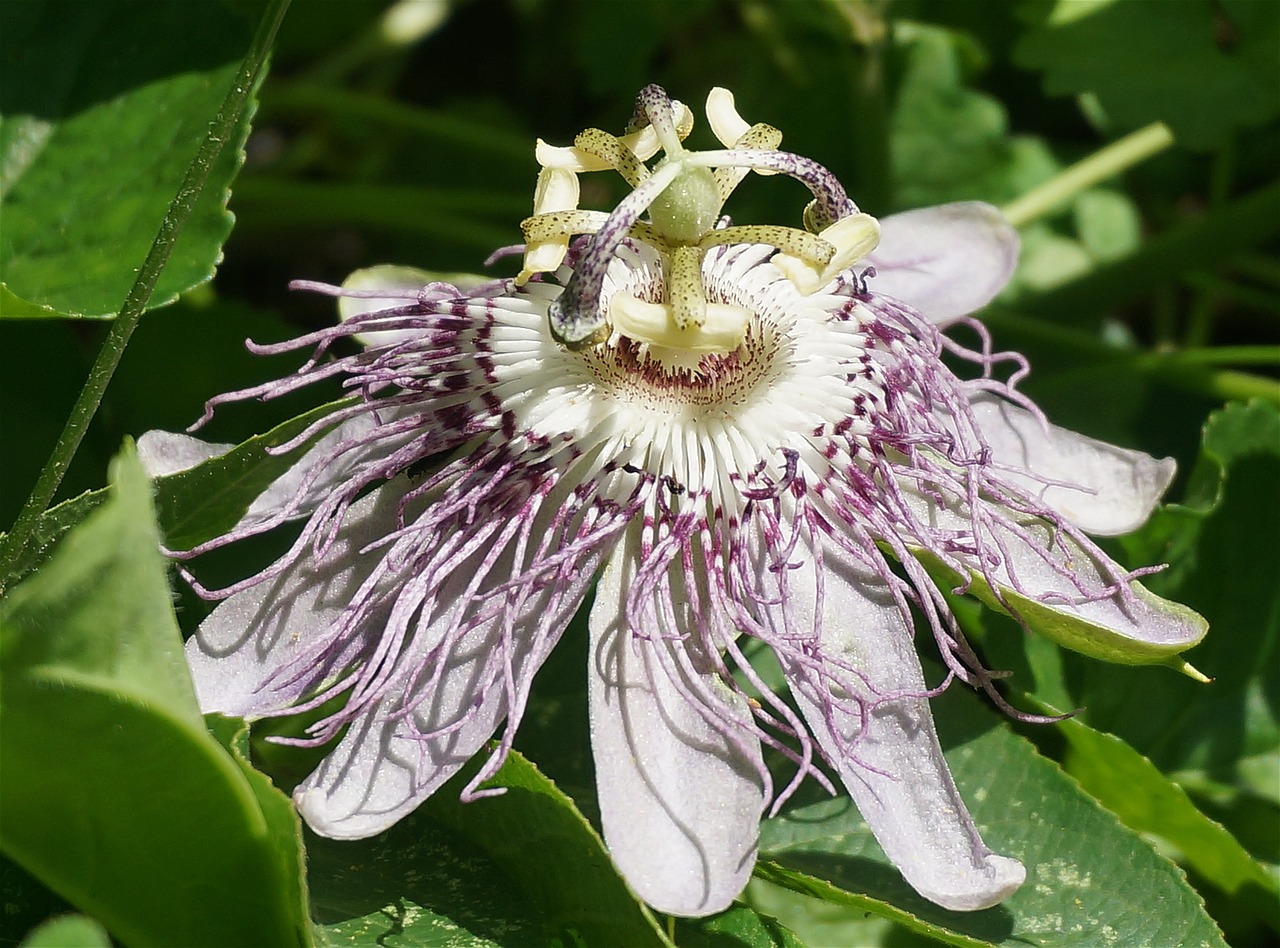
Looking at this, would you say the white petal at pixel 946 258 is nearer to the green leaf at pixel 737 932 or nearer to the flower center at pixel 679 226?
the flower center at pixel 679 226

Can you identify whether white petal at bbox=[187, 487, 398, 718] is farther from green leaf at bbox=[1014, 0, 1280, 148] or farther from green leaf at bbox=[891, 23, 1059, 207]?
green leaf at bbox=[891, 23, 1059, 207]

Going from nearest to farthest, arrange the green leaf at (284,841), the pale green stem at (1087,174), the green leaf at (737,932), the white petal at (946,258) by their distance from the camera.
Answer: the green leaf at (284,841) < the green leaf at (737,932) < the white petal at (946,258) < the pale green stem at (1087,174)

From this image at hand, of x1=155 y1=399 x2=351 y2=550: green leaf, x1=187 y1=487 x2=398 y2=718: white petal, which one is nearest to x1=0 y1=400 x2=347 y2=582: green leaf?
x1=155 y1=399 x2=351 y2=550: green leaf

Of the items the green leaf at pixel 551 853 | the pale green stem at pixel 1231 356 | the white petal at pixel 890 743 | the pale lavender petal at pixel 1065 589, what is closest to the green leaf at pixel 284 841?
the green leaf at pixel 551 853

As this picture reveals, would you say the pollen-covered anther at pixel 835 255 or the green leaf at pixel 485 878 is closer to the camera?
the green leaf at pixel 485 878

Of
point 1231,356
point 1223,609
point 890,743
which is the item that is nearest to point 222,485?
point 890,743

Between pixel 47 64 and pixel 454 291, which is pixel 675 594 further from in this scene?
pixel 47 64

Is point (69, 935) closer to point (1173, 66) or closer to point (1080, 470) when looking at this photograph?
point (1080, 470)
